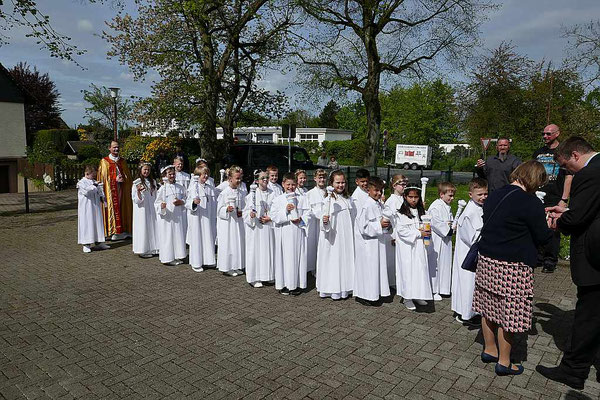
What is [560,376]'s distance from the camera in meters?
4.09

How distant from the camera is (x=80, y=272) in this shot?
26.2 ft

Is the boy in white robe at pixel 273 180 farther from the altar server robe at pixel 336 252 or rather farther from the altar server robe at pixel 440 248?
the altar server robe at pixel 440 248

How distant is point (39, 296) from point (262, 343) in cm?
387

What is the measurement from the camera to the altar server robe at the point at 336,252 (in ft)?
21.1

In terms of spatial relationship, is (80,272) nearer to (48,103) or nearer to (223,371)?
(223,371)

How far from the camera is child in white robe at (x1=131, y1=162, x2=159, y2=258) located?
30.0 feet

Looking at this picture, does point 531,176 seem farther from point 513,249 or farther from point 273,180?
point 273,180

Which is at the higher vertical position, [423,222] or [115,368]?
[423,222]

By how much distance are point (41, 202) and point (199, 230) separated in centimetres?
1308

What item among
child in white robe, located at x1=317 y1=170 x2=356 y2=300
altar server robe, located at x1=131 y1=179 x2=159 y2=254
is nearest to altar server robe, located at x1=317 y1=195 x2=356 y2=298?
child in white robe, located at x1=317 y1=170 x2=356 y2=300

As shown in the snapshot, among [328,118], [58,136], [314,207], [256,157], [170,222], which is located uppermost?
[328,118]

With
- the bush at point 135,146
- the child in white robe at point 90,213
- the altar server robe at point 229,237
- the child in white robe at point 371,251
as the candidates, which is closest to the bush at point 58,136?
the bush at point 135,146

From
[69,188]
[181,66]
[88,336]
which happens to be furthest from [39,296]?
[69,188]

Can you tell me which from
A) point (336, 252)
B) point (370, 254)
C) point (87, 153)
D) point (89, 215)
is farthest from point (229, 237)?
point (87, 153)
